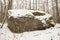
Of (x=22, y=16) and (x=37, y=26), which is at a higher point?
(x=22, y=16)

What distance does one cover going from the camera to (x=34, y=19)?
26.2 ft

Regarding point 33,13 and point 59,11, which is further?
point 59,11

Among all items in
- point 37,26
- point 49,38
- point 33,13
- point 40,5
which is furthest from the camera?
point 40,5

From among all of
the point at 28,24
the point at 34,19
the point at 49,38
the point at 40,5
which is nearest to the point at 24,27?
the point at 28,24

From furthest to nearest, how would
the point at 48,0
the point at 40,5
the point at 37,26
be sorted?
the point at 40,5 → the point at 48,0 → the point at 37,26

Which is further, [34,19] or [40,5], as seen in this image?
[40,5]

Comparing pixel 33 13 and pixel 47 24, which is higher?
pixel 33 13

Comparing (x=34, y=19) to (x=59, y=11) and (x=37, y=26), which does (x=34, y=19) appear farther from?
(x=59, y=11)

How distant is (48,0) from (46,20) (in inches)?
507

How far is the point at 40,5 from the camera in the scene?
22.5m

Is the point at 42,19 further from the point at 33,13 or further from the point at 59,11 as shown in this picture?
the point at 59,11

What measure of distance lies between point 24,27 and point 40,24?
108 cm

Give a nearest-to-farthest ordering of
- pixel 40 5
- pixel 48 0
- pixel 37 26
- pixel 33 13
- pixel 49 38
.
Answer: pixel 49 38
pixel 37 26
pixel 33 13
pixel 48 0
pixel 40 5

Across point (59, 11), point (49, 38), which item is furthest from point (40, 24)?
point (59, 11)
